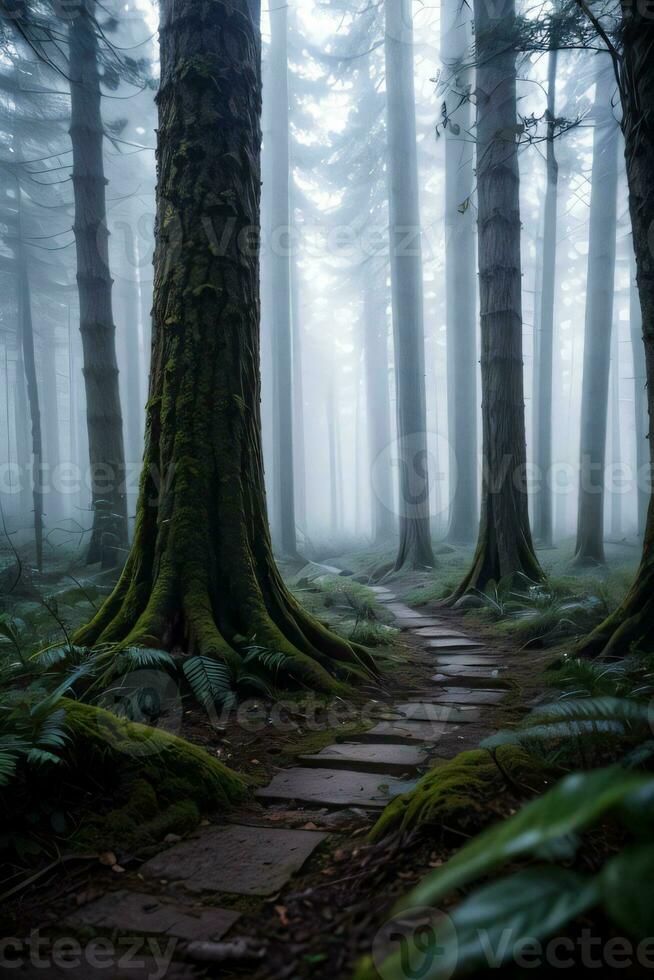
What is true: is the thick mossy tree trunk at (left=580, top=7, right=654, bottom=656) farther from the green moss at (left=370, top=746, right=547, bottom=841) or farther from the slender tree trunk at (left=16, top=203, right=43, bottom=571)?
the slender tree trunk at (left=16, top=203, right=43, bottom=571)

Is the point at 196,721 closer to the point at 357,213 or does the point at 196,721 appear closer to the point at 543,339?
the point at 543,339

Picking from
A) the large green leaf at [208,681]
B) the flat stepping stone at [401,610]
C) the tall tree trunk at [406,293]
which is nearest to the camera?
the large green leaf at [208,681]

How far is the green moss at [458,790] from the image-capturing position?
5.89 ft

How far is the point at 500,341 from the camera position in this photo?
333 inches

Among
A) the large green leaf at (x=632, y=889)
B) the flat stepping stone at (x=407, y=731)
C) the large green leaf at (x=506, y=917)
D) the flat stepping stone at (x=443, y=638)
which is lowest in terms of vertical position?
the flat stepping stone at (x=443, y=638)

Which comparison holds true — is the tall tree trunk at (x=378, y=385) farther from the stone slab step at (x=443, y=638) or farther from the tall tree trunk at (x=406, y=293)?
the stone slab step at (x=443, y=638)

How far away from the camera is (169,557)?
4.14 metres

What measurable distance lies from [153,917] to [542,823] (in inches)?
57.0

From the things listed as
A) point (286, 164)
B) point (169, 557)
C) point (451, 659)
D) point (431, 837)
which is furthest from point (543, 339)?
point (431, 837)

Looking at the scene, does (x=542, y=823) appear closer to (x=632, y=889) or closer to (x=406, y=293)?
(x=632, y=889)

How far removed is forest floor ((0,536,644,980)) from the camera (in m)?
1.42

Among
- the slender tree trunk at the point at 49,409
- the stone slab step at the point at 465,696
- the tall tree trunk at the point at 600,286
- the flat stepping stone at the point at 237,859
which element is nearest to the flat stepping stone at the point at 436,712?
the stone slab step at the point at 465,696

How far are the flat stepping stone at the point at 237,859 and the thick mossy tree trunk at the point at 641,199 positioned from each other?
3125 millimetres

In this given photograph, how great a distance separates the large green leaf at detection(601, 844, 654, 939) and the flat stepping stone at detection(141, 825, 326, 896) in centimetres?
134
